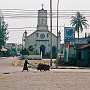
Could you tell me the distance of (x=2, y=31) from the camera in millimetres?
155500

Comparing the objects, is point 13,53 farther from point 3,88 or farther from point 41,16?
point 3,88

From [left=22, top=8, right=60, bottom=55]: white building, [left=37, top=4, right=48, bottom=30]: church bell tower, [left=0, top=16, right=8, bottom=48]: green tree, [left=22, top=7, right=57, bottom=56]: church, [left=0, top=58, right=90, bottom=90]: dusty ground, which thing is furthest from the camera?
[left=0, top=16, right=8, bottom=48]: green tree

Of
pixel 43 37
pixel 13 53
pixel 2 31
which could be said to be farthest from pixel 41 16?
pixel 13 53

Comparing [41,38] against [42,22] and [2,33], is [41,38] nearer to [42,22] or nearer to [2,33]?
[42,22]

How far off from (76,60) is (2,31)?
91668mm

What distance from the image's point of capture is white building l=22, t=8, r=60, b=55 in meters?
129

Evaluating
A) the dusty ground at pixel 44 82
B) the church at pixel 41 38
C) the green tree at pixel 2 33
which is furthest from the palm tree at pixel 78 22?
the dusty ground at pixel 44 82

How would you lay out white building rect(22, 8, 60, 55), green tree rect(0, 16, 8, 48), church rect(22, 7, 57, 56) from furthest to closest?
green tree rect(0, 16, 8, 48) < white building rect(22, 8, 60, 55) < church rect(22, 7, 57, 56)

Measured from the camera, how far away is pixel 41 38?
428ft

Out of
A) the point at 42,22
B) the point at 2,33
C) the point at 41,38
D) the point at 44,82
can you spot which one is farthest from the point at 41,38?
the point at 44,82

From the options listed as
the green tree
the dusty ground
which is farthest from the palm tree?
the dusty ground

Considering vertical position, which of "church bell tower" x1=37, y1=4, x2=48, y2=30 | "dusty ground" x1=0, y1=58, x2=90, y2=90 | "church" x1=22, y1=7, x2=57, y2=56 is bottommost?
"dusty ground" x1=0, y1=58, x2=90, y2=90

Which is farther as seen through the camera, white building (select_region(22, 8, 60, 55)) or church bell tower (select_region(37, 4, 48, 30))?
church bell tower (select_region(37, 4, 48, 30))

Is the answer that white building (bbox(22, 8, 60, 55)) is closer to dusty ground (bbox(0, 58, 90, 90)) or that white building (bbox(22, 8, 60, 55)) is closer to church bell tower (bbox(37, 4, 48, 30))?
church bell tower (bbox(37, 4, 48, 30))
